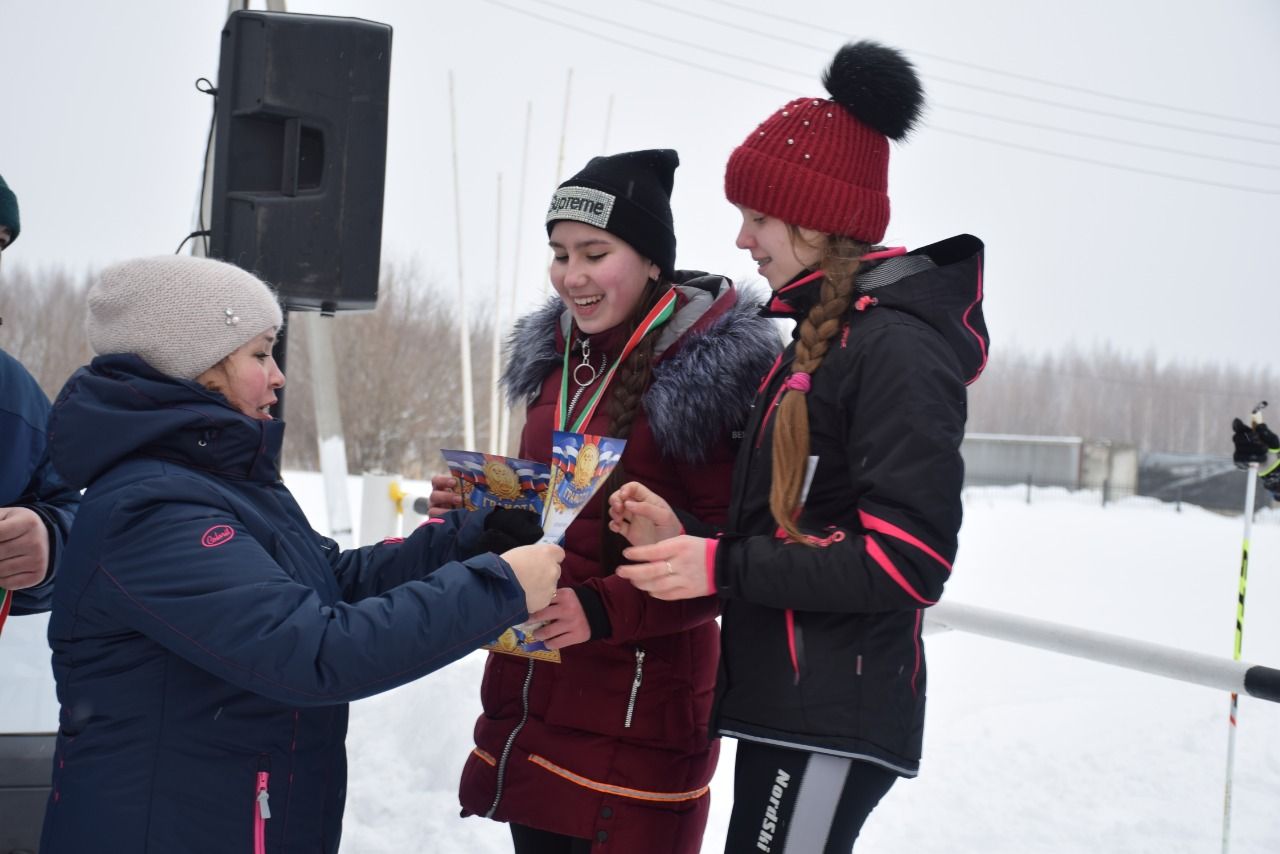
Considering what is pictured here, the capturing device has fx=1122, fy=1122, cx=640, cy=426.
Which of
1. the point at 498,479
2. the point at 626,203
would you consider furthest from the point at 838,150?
the point at 498,479

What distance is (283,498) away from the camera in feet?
6.31

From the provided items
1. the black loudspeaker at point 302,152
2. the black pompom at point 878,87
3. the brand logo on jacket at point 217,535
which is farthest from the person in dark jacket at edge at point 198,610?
the black loudspeaker at point 302,152

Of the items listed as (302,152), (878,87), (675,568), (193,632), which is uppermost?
(302,152)

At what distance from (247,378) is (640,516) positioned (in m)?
0.71

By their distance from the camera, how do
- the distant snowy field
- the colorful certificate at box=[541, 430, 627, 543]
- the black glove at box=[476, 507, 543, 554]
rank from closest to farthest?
the colorful certificate at box=[541, 430, 627, 543] → the black glove at box=[476, 507, 543, 554] → the distant snowy field

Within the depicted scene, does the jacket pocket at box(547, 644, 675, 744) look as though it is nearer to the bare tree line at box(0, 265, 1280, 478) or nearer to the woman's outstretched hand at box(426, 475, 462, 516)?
the woman's outstretched hand at box(426, 475, 462, 516)

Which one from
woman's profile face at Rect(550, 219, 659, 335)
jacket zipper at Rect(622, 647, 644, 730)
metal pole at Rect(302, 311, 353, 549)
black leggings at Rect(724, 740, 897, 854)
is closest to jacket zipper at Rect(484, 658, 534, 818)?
jacket zipper at Rect(622, 647, 644, 730)

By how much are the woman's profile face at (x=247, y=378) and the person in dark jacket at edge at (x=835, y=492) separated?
646 millimetres

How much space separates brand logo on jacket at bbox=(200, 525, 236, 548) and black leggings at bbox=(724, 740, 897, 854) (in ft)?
3.04

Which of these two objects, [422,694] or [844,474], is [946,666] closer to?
[422,694]

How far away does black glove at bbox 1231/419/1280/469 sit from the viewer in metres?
4.29

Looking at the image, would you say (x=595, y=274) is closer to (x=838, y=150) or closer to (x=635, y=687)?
(x=838, y=150)

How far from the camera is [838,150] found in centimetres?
197

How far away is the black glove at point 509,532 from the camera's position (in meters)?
2.10
